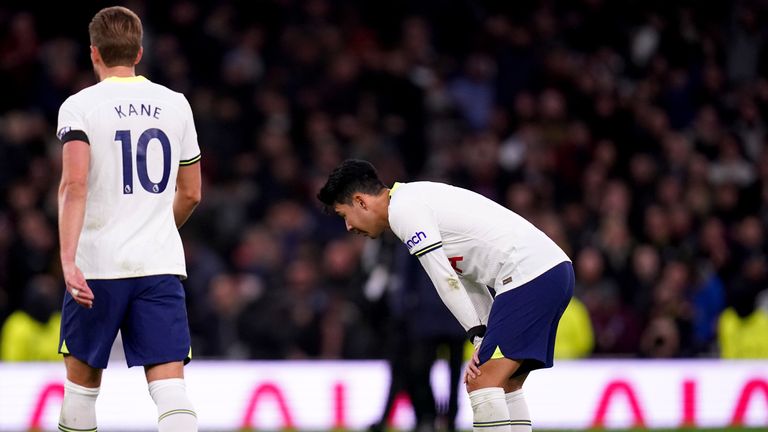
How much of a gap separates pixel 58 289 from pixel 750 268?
260 inches

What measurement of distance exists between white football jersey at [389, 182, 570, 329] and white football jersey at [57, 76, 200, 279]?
1.04 meters

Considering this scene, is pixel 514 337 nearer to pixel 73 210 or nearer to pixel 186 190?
pixel 186 190

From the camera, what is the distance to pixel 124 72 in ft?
18.8

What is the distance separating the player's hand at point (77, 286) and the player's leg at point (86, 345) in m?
0.13

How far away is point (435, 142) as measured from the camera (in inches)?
627

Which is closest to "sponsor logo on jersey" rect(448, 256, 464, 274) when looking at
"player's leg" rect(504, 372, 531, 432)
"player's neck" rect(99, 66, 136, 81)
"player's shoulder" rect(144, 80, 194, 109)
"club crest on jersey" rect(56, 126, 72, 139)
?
"player's leg" rect(504, 372, 531, 432)

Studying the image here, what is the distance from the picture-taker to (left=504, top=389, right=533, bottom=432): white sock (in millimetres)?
6543

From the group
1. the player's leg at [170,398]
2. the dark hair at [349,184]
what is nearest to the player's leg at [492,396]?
the dark hair at [349,184]

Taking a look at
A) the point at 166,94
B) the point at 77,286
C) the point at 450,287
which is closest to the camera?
the point at 77,286

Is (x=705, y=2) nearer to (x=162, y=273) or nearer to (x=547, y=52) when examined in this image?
(x=547, y=52)

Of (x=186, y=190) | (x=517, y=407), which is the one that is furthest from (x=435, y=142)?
(x=186, y=190)

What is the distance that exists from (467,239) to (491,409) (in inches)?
29.6

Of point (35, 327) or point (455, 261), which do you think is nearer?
point (455, 261)

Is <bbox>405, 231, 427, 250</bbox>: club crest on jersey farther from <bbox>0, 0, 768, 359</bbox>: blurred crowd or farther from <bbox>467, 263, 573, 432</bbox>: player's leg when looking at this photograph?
<bbox>0, 0, 768, 359</bbox>: blurred crowd
